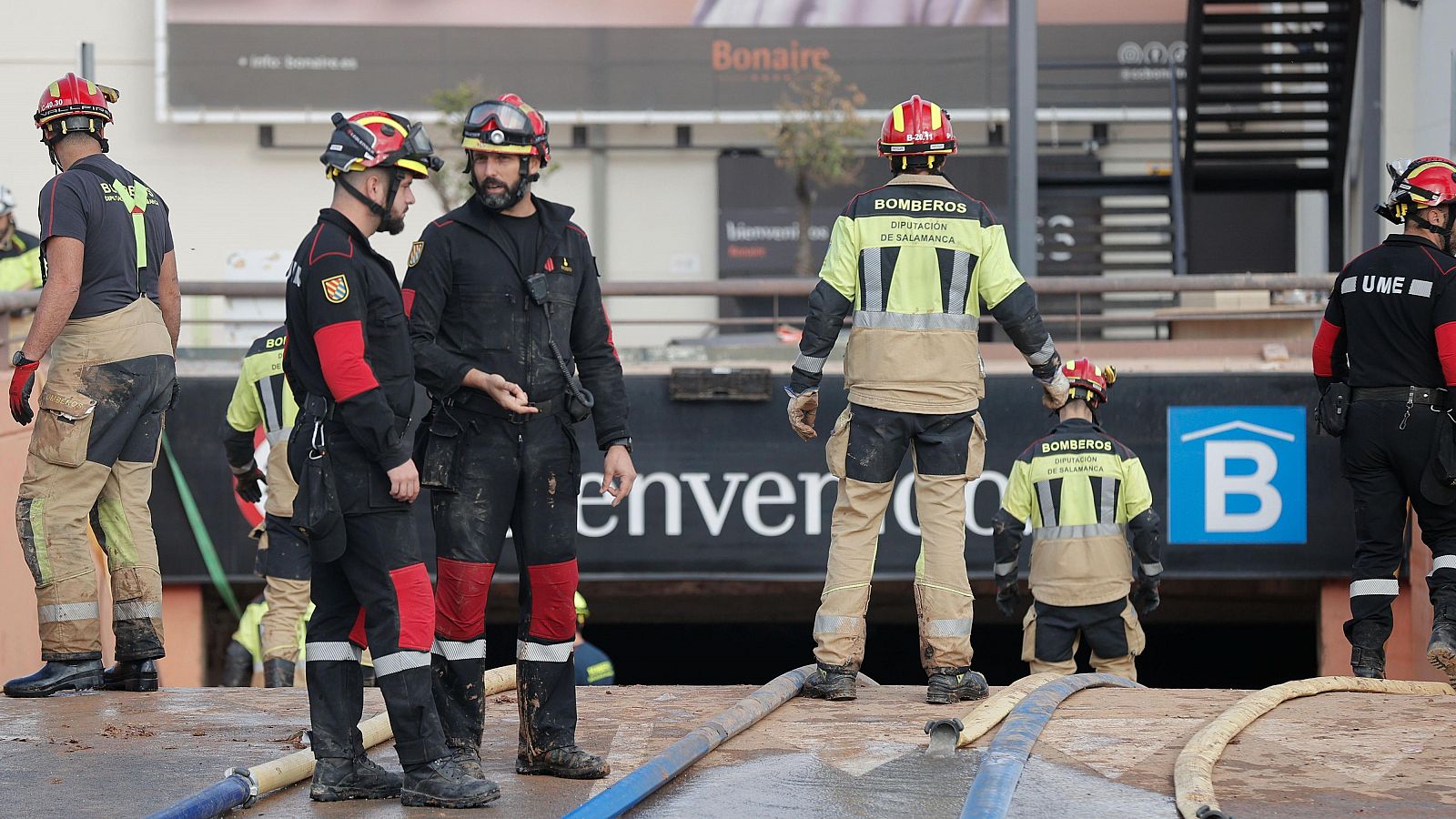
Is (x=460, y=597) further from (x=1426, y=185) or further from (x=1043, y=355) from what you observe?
(x=1426, y=185)

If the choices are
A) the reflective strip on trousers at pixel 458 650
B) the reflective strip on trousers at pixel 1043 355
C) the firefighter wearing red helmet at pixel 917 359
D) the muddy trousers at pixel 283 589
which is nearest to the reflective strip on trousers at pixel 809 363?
the firefighter wearing red helmet at pixel 917 359

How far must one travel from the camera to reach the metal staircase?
1509 centimetres

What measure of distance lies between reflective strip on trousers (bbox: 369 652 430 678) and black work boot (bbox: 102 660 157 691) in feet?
7.96

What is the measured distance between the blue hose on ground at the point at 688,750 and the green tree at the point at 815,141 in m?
19.0

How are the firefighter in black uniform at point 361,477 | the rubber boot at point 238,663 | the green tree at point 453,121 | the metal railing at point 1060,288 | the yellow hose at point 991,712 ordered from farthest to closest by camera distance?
the green tree at point 453,121
the rubber boot at point 238,663
the metal railing at point 1060,288
the yellow hose at point 991,712
the firefighter in black uniform at point 361,477

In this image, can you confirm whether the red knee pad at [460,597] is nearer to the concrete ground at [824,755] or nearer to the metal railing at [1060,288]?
the concrete ground at [824,755]

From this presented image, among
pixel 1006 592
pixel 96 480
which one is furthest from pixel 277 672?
pixel 1006 592

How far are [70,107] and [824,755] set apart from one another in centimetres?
392

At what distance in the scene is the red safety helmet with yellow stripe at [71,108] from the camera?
21.4 feet

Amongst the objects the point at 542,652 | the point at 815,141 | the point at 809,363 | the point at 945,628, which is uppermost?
the point at 815,141

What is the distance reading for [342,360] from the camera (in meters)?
4.65

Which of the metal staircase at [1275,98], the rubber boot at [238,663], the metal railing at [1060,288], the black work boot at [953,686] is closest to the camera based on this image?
the black work boot at [953,686]

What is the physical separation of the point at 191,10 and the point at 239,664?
18.3 meters

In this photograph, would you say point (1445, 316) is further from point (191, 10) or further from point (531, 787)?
point (191, 10)
